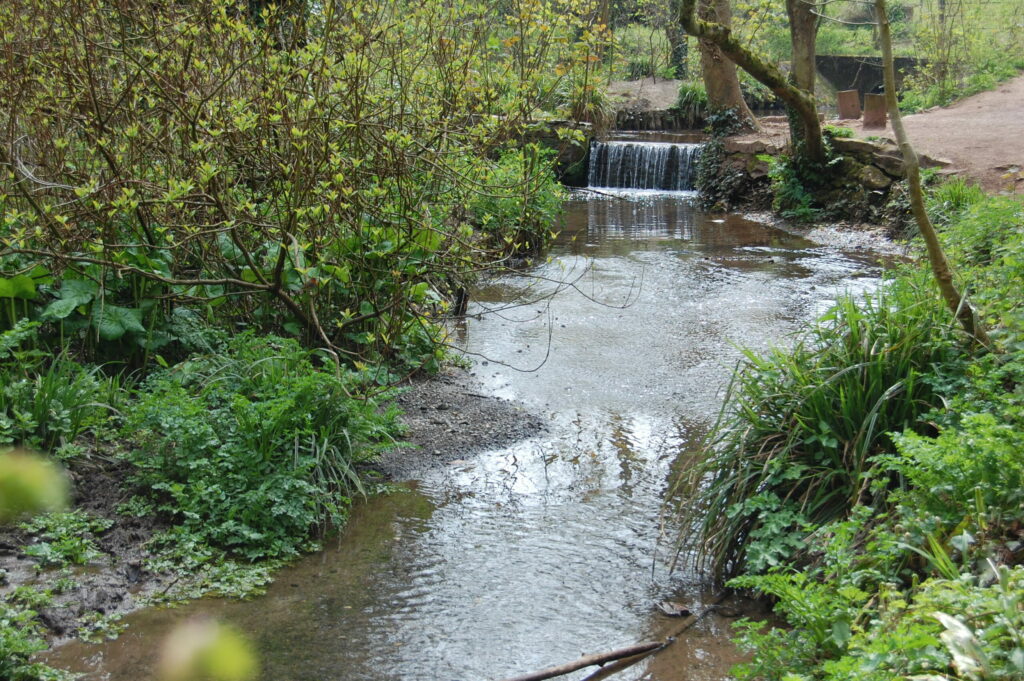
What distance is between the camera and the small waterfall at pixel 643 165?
19281 mm

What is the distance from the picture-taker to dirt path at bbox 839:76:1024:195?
12.2 meters

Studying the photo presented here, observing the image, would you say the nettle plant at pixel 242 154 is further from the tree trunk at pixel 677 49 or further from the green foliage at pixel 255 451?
the tree trunk at pixel 677 49

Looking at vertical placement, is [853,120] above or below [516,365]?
above

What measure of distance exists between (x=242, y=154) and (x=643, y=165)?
14.7 meters

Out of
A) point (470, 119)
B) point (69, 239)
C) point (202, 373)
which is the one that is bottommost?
point (202, 373)

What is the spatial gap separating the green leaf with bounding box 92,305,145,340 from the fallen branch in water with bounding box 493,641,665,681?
3550mm

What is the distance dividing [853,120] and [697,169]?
3.55 m

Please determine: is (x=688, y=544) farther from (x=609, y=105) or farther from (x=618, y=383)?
(x=609, y=105)

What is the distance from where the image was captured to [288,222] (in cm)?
570

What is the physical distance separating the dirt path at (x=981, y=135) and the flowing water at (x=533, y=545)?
4810mm

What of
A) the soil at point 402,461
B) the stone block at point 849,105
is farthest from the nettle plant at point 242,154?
the stone block at point 849,105

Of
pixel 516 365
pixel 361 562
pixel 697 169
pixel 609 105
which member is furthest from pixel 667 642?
pixel 609 105

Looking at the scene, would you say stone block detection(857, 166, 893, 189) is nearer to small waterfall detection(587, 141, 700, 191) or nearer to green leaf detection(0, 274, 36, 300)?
small waterfall detection(587, 141, 700, 191)

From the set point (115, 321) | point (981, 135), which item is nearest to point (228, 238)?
point (115, 321)
